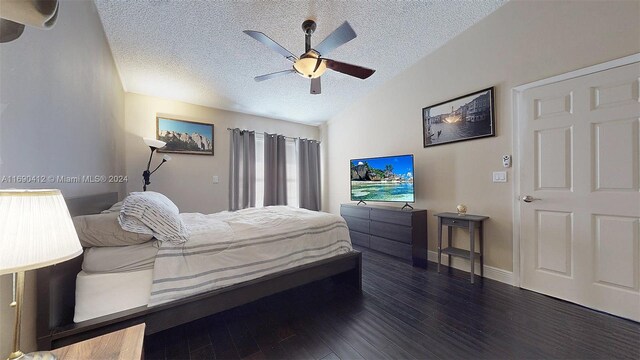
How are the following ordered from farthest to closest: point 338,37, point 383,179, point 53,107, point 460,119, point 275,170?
point 275,170 < point 383,179 < point 460,119 < point 338,37 < point 53,107

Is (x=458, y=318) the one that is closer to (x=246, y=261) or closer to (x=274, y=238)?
(x=274, y=238)

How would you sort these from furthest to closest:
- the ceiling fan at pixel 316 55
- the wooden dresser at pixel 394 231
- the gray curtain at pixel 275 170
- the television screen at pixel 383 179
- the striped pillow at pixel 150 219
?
the gray curtain at pixel 275 170 < the television screen at pixel 383 179 < the wooden dresser at pixel 394 231 < the ceiling fan at pixel 316 55 < the striped pillow at pixel 150 219

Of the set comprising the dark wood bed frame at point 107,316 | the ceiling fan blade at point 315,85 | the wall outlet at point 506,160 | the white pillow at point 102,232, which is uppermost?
the ceiling fan blade at point 315,85

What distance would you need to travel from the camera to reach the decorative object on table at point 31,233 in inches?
23.5

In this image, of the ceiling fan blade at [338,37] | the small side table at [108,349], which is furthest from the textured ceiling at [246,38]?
the small side table at [108,349]

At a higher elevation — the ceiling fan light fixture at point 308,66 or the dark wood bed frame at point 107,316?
the ceiling fan light fixture at point 308,66

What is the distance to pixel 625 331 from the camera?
1728 mm

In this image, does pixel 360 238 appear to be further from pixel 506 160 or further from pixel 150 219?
pixel 150 219

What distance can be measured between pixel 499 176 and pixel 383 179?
4.70 ft

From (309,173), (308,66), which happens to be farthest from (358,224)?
(308,66)

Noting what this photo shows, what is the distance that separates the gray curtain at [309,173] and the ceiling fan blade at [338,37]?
289 cm

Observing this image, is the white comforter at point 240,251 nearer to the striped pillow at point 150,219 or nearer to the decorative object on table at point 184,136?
Answer: the striped pillow at point 150,219

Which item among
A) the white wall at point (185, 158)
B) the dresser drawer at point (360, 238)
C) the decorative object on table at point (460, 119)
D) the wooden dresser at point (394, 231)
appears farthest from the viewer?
the dresser drawer at point (360, 238)

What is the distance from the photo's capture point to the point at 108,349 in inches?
34.8
